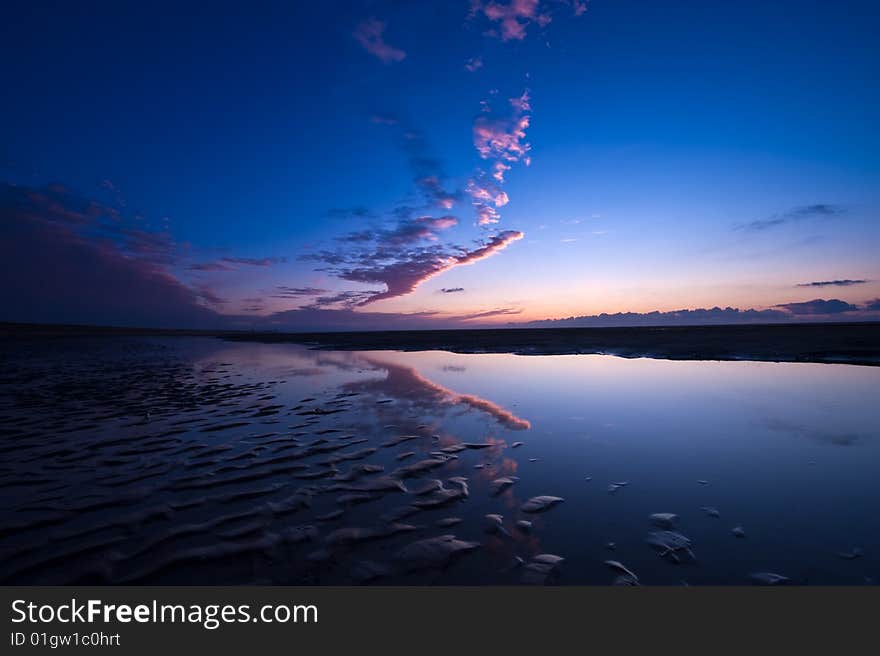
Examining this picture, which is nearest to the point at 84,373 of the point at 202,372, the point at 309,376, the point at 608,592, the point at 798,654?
the point at 202,372

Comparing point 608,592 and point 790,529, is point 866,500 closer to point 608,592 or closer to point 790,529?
point 790,529

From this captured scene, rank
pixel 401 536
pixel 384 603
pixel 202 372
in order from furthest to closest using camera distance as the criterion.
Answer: pixel 202 372 → pixel 401 536 → pixel 384 603

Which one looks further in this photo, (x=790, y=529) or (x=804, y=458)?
(x=804, y=458)

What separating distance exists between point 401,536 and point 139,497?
14.9 feet

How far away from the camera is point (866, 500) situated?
546 cm

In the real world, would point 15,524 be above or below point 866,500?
above

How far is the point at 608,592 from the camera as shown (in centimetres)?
356

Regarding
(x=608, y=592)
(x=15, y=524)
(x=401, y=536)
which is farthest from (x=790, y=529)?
(x=15, y=524)

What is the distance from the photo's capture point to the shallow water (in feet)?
13.1

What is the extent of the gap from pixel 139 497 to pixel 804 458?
12.5 meters

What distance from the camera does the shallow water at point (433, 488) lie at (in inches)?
157

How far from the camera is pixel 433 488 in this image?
6.11 meters

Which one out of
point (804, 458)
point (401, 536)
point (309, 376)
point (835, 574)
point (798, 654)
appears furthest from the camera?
point (309, 376)

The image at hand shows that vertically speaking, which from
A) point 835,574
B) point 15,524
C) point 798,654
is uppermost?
point 15,524
